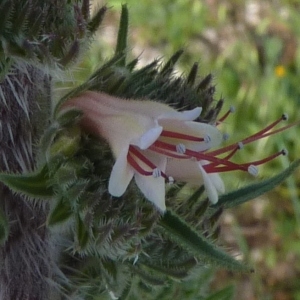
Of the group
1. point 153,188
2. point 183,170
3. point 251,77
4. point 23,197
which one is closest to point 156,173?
point 153,188

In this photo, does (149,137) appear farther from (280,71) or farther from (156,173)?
(280,71)

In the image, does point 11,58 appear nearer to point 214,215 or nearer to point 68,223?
point 68,223

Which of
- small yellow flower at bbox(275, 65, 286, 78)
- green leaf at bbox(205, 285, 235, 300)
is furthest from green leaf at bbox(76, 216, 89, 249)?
small yellow flower at bbox(275, 65, 286, 78)

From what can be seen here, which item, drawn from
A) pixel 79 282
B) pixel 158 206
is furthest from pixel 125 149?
pixel 79 282

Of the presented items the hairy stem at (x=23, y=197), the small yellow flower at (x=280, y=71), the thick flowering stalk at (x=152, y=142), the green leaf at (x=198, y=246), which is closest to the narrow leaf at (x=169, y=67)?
the thick flowering stalk at (x=152, y=142)

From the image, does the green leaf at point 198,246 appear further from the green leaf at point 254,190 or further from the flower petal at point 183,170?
the green leaf at point 254,190

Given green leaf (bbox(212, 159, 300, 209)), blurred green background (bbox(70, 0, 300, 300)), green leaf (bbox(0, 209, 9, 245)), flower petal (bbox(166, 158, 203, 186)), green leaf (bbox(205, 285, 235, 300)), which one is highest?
flower petal (bbox(166, 158, 203, 186))

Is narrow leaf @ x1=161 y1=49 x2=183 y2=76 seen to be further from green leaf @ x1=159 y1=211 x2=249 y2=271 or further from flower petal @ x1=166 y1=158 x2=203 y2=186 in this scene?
green leaf @ x1=159 y1=211 x2=249 y2=271
